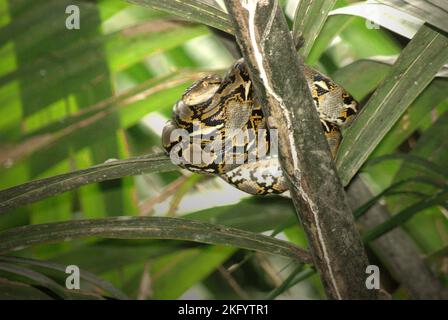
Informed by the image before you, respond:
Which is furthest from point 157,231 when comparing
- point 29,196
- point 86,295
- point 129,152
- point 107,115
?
point 129,152

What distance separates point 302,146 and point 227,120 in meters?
0.24

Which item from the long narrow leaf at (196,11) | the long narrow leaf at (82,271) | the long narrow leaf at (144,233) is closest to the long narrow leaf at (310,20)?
the long narrow leaf at (196,11)

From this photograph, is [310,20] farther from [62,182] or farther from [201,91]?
[62,182]

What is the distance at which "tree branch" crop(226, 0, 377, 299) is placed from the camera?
1.79ft

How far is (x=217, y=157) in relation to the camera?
825 mm

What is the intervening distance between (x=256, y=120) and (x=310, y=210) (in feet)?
0.80

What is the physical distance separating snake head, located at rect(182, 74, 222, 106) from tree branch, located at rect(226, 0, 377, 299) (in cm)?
21

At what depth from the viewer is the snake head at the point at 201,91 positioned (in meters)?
0.79

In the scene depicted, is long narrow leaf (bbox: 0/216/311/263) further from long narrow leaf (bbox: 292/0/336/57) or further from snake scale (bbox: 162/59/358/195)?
long narrow leaf (bbox: 292/0/336/57)

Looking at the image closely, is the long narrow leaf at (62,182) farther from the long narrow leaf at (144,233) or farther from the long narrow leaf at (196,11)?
the long narrow leaf at (196,11)

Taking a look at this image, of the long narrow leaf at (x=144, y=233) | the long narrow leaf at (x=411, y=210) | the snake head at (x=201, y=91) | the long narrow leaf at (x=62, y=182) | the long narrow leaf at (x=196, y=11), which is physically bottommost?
the long narrow leaf at (x=144, y=233)

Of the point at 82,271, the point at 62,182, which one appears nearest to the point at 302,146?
the point at 62,182

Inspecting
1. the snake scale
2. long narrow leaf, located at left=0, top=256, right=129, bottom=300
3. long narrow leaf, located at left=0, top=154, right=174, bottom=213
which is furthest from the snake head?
long narrow leaf, located at left=0, top=256, right=129, bottom=300

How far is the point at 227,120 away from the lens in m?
0.80
